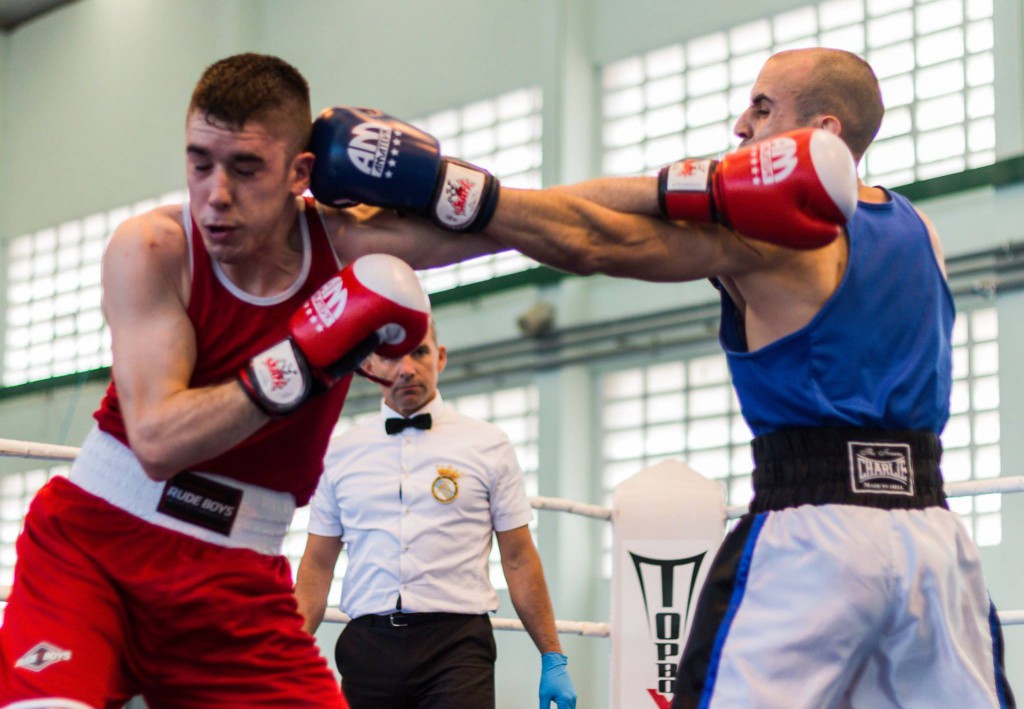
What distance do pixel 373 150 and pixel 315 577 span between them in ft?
6.97

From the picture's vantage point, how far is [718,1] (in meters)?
7.77

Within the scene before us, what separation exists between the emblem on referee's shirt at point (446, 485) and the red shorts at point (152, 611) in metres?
1.65

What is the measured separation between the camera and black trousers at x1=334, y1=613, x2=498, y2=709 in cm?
352

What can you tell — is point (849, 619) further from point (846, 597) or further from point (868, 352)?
point (868, 352)

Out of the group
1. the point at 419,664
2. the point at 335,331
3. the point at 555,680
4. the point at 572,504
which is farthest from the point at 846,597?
the point at 572,504

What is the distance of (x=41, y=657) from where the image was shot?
1.88 metres

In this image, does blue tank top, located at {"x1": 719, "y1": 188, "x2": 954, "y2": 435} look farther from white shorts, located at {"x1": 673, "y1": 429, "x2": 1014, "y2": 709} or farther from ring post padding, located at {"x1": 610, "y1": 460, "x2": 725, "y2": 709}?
ring post padding, located at {"x1": 610, "y1": 460, "x2": 725, "y2": 709}

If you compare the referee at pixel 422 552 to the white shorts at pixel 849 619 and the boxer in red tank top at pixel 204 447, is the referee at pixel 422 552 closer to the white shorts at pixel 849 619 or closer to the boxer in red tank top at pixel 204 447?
the boxer in red tank top at pixel 204 447

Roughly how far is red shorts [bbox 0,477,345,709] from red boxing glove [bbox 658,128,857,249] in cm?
97

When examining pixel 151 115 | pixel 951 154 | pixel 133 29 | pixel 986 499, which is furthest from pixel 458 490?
Answer: pixel 133 29

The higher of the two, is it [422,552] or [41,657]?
[422,552]

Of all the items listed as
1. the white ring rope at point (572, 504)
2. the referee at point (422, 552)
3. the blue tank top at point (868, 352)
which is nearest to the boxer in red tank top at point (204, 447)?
the blue tank top at point (868, 352)

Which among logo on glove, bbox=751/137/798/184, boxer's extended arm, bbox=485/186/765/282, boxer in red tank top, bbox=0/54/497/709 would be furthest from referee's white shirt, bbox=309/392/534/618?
logo on glove, bbox=751/137/798/184

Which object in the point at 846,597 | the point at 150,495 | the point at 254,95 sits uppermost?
the point at 254,95
